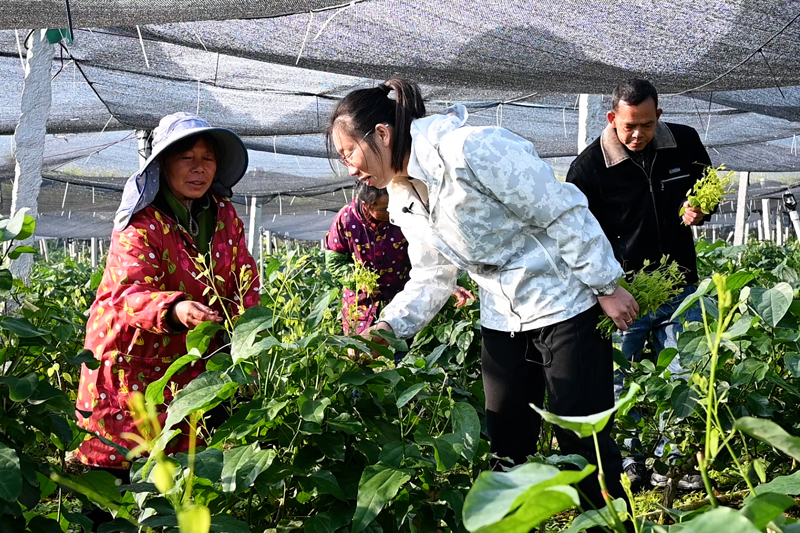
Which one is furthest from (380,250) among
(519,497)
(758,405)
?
(519,497)

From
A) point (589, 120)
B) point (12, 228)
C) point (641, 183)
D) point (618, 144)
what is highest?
point (589, 120)

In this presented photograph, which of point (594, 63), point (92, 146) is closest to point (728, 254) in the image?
point (594, 63)

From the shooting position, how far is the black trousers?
1865 mm

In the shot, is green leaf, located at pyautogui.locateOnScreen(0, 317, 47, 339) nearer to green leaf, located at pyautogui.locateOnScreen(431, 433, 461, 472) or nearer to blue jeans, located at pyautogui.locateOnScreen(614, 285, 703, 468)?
green leaf, located at pyautogui.locateOnScreen(431, 433, 461, 472)

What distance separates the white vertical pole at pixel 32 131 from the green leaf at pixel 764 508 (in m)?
3.47

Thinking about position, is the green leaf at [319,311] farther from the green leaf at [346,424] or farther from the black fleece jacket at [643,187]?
the black fleece jacket at [643,187]

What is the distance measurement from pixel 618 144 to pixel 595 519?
2.46 meters

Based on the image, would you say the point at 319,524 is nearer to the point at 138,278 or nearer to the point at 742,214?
the point at 138,278

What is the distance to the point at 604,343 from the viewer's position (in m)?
1.91

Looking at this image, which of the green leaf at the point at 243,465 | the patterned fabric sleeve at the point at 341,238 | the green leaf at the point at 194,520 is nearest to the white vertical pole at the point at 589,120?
the patterned fabric sleeve at the point at 341,238

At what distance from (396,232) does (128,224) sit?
1.52 m

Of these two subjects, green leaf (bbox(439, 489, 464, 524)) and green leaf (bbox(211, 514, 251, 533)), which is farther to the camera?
green leaf (bbox(439, 489, 464, 524))

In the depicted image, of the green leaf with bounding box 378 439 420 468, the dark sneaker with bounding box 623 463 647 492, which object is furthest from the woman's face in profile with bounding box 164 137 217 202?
the dark sneaker with bounding box 623 463 647 492

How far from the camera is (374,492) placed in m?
1.55
